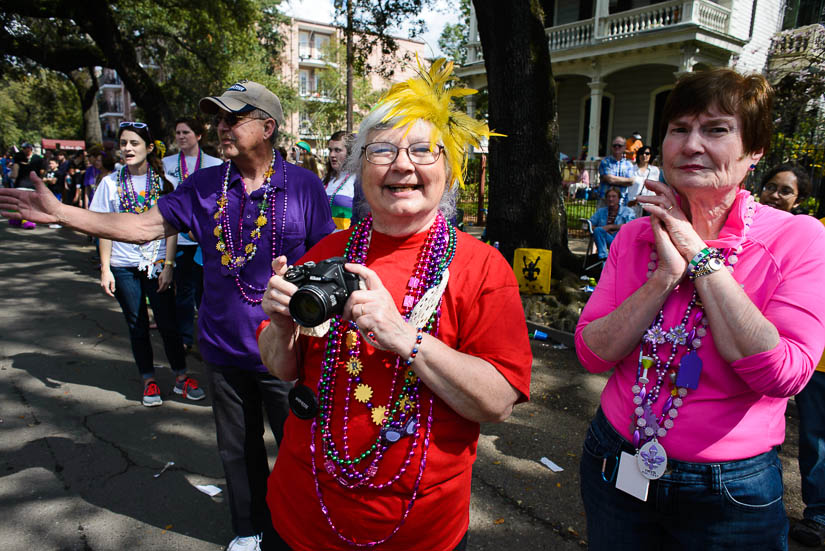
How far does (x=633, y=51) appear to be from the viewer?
56.0 ft

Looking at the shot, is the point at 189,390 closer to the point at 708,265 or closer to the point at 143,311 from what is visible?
the point at 143,311

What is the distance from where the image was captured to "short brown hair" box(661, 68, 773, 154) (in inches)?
58.8

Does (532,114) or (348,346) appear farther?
(532,114)

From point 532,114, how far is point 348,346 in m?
5.85

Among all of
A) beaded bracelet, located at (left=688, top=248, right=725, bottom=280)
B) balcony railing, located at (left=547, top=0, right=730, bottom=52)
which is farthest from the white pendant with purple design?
balcony railing, located at (left=547, top=0, right=730, bottom=52)

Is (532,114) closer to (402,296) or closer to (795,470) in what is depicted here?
(795,470)

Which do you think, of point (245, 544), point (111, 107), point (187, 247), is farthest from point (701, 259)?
point (111, 107)

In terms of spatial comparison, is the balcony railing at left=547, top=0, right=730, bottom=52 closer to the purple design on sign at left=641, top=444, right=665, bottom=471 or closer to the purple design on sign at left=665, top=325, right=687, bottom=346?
the purple design on sign at left=665, top=325, right=687, bottom=346

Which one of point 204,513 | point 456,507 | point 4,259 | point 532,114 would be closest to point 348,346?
point 456,507

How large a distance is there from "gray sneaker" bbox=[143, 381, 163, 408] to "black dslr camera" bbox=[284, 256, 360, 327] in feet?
11.5

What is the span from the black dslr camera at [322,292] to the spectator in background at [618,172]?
24.3ft

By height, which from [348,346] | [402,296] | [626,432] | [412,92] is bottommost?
[626,432]

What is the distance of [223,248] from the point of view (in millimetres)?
2576

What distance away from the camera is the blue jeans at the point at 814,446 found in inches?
105
